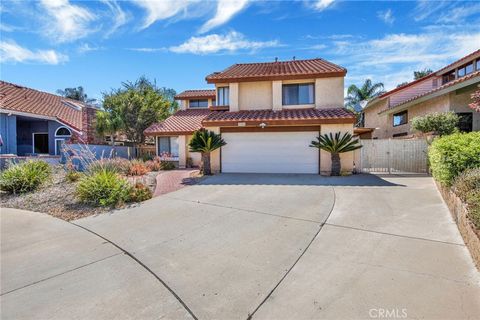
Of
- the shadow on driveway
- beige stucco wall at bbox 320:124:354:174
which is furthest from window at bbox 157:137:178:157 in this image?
beige stucco wall at bbox 320:124:354:174

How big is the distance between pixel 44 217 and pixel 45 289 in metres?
4.93

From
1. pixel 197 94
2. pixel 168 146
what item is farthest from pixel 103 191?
pixel 197 94

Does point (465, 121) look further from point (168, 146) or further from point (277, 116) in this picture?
point (168, 146)

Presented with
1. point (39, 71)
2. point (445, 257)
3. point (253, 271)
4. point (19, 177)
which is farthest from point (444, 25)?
point (39, 71)

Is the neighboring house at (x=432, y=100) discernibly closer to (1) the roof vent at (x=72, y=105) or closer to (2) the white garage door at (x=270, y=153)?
(2) the white garage door at (x=270, y=153)

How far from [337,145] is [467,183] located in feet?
24.9

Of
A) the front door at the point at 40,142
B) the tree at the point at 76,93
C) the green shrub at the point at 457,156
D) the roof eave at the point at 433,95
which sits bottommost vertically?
the green shrub at the point at 457,156

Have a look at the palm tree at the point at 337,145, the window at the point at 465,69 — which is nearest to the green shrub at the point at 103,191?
the palm tree at the point at 337,145

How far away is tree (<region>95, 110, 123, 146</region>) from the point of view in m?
20.6

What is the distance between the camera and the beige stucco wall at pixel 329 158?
13180mm

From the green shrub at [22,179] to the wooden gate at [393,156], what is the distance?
15163 millimetres

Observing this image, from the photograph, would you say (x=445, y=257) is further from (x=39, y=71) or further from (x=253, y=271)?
(x=39, y=71)

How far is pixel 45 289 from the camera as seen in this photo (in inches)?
156

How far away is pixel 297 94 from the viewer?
15.6 metres
